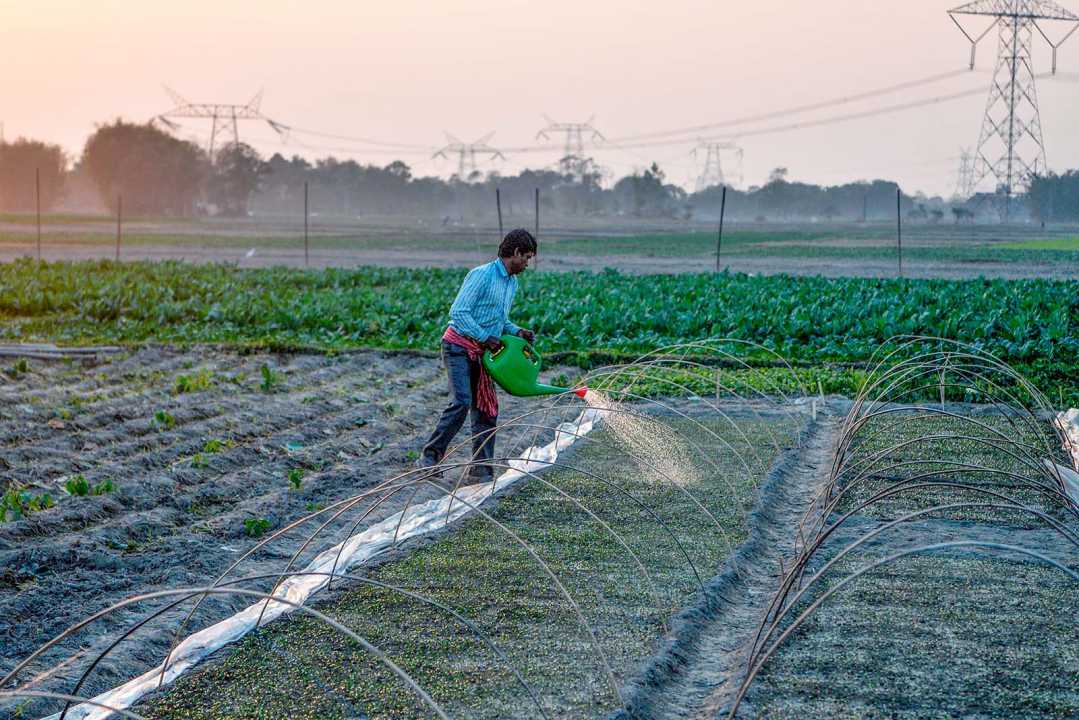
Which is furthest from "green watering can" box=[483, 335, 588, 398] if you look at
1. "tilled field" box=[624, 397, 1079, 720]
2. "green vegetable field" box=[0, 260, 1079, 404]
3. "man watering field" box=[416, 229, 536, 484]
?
"green vegetable field" box=[0, 260, 1079, 404]

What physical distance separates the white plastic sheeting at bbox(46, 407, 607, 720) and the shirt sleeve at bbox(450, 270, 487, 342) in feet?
3.08

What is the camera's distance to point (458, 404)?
6.63 meters

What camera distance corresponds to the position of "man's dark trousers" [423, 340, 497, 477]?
659 centimetres

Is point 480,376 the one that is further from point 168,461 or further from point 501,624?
point 501,624

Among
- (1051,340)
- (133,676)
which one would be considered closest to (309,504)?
(133,676)

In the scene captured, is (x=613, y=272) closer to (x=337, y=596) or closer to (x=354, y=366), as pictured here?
(x=354, y=366)

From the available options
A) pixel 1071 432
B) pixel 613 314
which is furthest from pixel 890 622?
pixel 613 314

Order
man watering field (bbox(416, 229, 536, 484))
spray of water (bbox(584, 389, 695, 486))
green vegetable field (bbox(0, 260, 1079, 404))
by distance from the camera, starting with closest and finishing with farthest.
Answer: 1. man watering field (bbox(416, 229, 536, 484))
2. spray of water (bbox(584, 389, 695, 486))
3. green vegetable field (bbox(0, 260, 1079, 404))

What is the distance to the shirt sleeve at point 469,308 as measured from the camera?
6.34 m

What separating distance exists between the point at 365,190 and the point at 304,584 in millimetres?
89955

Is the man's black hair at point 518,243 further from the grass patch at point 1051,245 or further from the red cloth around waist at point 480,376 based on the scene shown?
the grass patch at point 1051,245

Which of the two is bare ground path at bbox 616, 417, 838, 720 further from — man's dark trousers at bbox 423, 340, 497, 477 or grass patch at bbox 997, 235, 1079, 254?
grass patch at bbox 997, 235, 1079, 254

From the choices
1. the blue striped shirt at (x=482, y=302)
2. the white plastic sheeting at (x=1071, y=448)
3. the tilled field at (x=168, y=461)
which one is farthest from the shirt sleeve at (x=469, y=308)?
the white plastic sheeting at (x=1071, y=448)

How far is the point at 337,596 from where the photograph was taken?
15.9 ft
